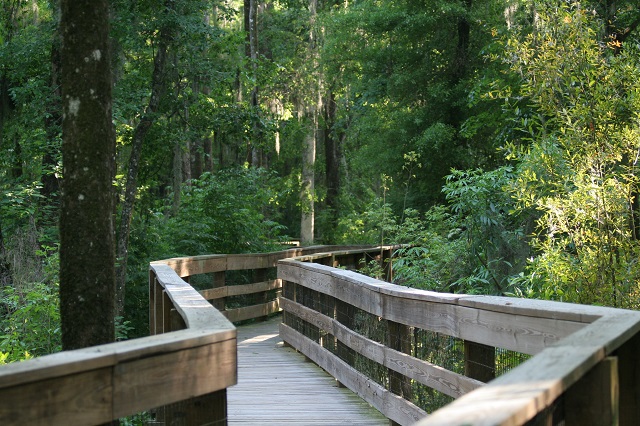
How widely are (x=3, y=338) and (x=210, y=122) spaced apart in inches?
371

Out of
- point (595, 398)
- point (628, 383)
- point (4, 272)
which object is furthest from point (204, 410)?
point (4, 272)

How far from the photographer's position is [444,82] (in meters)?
23.0

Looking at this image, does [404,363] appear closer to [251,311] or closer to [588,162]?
[588,162]

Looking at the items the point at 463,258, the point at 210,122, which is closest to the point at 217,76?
the point at 210,122

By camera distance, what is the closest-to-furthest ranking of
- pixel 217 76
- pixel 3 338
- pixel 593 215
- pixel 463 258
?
pixel 593 215, pixel 3 338, pixel 463 258, pixel 217 76

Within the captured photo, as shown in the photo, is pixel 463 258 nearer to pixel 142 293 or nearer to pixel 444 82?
pixel 142 293

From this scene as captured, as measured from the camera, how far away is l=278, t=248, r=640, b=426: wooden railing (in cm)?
206

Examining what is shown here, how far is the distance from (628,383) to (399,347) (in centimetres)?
274

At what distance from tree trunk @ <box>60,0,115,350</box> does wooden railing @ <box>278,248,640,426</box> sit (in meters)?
2.01

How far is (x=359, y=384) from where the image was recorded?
6.99m

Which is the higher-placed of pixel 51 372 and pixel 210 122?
pixel 210 122

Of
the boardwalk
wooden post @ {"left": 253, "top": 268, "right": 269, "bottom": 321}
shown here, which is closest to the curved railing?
the boardwalk

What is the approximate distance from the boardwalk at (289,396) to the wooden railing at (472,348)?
14cm

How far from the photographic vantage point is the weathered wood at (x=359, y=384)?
18.5 ft
